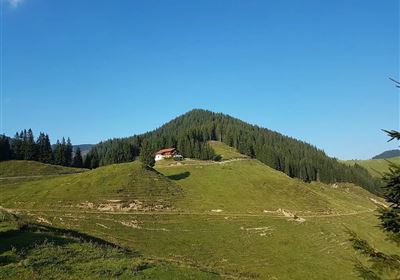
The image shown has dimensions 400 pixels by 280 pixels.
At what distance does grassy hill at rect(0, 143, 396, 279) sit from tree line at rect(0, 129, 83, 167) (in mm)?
60959

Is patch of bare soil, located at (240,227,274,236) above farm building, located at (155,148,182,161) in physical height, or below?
below

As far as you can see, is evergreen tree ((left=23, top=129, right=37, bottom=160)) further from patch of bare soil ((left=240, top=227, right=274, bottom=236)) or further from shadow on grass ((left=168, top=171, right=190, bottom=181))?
patch of bare soil ((left=240, top=227, right=274, bottom=236))

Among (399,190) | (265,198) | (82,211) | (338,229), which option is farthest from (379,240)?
(399,190)

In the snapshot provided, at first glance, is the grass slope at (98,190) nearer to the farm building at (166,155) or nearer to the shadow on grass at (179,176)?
the shadow on grass at (179,176)

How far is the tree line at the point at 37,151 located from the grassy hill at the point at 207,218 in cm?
6096

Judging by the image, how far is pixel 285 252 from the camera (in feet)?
202

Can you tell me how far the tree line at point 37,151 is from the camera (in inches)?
6693

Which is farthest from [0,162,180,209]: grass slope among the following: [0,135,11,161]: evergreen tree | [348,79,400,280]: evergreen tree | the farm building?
[348,79,400,280]: evergreen tree

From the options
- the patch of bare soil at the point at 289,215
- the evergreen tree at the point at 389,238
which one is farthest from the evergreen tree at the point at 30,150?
the evergreen tree at the point at 389,238

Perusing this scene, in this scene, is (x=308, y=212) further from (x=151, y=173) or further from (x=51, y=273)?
(x=51, y=273)

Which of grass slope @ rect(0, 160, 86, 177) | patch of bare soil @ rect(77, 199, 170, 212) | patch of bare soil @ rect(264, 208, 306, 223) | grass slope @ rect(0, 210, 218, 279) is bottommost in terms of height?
patch of bare soil @ rect(264, 208, 306, 223)

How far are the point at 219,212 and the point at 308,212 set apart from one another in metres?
28.5

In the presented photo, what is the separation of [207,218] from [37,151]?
116 m

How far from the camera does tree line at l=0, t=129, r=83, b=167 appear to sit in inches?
6693
